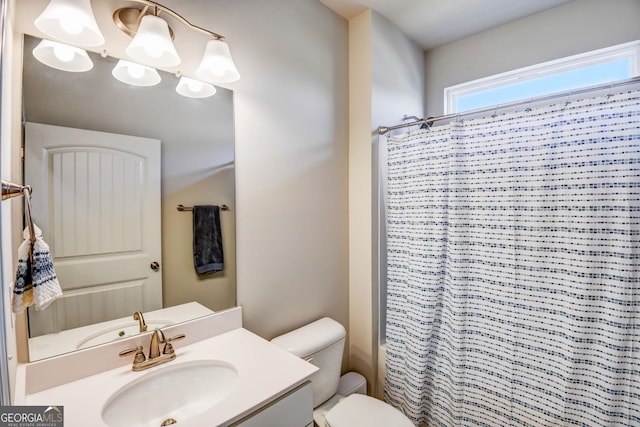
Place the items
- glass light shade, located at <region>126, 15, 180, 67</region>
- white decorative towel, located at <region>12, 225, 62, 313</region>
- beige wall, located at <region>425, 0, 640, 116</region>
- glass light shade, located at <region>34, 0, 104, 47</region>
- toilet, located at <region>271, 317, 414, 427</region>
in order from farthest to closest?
beige wall, located at <region>425, 0, 640, 116</region> < toilet, located at <region>271, 317, 414, 427</region> < glass light shade, located at <region>126, 15, 180, 67</region> < glass light shade, located at <region>34, 0, 104, 47</region> < white decorative towel, located at <region>12, 225, 62, 313</region>

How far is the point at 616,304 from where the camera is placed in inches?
48.8

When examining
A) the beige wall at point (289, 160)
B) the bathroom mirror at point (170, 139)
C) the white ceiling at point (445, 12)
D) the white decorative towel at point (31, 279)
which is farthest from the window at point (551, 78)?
the white decorative towel at point (31, 279)

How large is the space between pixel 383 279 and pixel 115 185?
1.61 m

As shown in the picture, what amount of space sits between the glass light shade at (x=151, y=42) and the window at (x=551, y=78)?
69.1 inches

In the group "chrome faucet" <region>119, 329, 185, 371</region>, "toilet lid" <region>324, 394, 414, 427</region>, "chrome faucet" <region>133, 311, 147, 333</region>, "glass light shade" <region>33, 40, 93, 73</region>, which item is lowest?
"toilet lid" <region>324, 394, 414, 427</region>

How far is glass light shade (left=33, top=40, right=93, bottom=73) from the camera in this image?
38.1 inches

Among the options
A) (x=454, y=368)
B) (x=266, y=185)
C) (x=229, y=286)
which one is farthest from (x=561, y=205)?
(x=229, y=286)

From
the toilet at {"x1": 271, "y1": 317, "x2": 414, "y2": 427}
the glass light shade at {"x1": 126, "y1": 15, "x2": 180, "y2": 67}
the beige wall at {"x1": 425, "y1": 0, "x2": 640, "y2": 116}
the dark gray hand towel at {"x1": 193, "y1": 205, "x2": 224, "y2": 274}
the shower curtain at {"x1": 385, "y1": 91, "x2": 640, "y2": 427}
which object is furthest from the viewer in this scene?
the beige wall at {"x1": 425, "y1": 0, "x2": 640, "y2": 116}

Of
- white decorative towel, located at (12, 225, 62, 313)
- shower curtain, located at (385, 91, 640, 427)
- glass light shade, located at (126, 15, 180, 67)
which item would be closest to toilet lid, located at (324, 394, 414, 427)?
shower curtain, located at (385, 91, 640, 427)

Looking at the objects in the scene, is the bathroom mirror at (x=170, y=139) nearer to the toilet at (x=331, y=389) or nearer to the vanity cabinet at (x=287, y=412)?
the toilet at (x=331, y=389)

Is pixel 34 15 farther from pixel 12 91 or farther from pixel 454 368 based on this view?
pixel 454 368

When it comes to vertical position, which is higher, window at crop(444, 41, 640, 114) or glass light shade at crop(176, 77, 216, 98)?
window at crop(444, 41, 640, 114)

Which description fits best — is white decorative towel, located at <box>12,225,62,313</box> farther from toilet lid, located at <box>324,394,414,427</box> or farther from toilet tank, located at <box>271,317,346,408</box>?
toilet lid, located at <box>324,394,414,427</box>

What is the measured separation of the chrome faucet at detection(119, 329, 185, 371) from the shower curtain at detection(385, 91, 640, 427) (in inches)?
52.5
